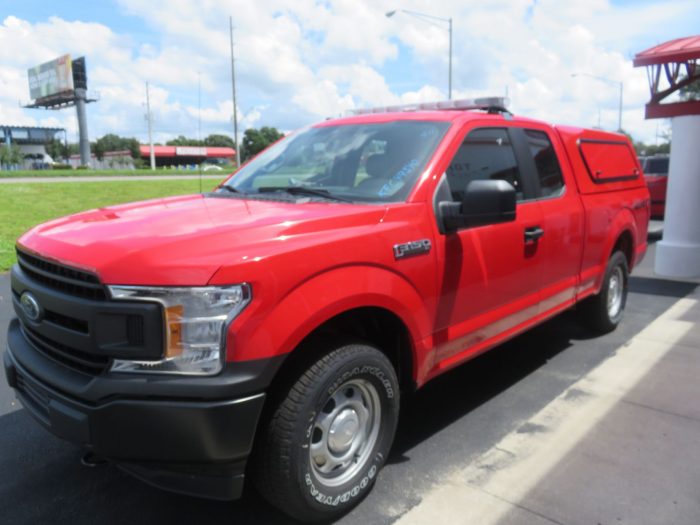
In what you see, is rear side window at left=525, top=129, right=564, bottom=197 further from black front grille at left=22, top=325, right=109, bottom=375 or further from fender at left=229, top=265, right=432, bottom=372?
black front grille at left=22, top=325, right=109, bottom=375

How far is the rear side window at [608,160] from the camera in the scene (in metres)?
4.88

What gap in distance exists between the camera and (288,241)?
2.41m

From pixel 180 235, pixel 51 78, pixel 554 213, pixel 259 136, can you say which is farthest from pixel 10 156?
pixel 180 235

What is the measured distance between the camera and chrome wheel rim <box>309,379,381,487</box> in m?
2.61

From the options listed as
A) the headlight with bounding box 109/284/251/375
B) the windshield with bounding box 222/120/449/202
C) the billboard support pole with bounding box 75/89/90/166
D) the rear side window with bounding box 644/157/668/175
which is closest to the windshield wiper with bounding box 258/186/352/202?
the windshield with bounding box 222/120/449/202

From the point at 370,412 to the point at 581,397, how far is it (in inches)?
76.6

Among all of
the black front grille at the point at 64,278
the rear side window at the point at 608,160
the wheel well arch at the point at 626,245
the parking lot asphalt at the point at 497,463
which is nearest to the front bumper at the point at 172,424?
the black front grille at the point at 64,278

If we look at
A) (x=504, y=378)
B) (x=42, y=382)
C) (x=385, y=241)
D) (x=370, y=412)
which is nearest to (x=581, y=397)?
(x=504, y=378)

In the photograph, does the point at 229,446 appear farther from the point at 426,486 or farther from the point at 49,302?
the point at 426,486

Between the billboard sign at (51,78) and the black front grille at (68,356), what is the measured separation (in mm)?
81428

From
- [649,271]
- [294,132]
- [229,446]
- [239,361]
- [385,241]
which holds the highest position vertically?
[294,132]

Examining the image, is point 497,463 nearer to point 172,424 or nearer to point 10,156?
point 172,424

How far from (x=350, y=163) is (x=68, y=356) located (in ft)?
6.26

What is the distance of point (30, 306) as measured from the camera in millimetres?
2617
